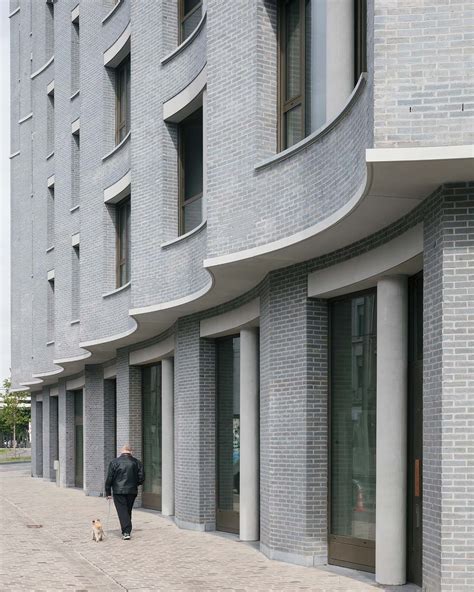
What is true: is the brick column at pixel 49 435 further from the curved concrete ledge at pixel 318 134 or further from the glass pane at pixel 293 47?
the glass pane at pixel 293 47

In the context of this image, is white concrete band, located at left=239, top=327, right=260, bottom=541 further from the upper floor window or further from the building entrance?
the building entrance

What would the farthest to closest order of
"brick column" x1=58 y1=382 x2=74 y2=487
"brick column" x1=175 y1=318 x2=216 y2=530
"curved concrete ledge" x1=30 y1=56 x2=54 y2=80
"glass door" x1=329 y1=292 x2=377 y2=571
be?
1. "curved concrete ledge" x1=30 y1=56 x2=54 y2=80
2. "brick column" x1=58 y1=382 x2=74 y2=487
3. "brick column" x1=175 y1=318 x2=216 y2=530
4. "glass door" x1=329 y1=292 x2=377 y2=571

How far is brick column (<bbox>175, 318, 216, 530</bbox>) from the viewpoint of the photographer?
59.4 feet

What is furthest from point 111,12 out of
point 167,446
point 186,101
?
point 167,446

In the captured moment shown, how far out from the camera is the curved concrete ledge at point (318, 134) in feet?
34.4

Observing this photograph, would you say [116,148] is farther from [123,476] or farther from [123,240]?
[123,476]

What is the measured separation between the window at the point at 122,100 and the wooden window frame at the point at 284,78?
994 centimetres

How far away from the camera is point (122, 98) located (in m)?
23.8

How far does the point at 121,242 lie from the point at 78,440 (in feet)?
36.3

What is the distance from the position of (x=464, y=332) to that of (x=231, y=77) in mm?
6180

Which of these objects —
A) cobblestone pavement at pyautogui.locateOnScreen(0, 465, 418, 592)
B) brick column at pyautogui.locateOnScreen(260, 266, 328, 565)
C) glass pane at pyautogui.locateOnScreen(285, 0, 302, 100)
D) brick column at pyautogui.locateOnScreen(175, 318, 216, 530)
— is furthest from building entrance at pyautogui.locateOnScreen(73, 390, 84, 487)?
glass pane at pyautogui.locateOnScreen(285, 0, 302, 100)

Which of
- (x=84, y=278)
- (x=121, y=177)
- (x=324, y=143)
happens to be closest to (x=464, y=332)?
(x=324, y=143)

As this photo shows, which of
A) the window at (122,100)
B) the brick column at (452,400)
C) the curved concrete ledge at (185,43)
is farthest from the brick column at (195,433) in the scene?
the brick column at (452,400)

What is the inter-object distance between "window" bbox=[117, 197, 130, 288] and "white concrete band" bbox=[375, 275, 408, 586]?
11.9 metres
